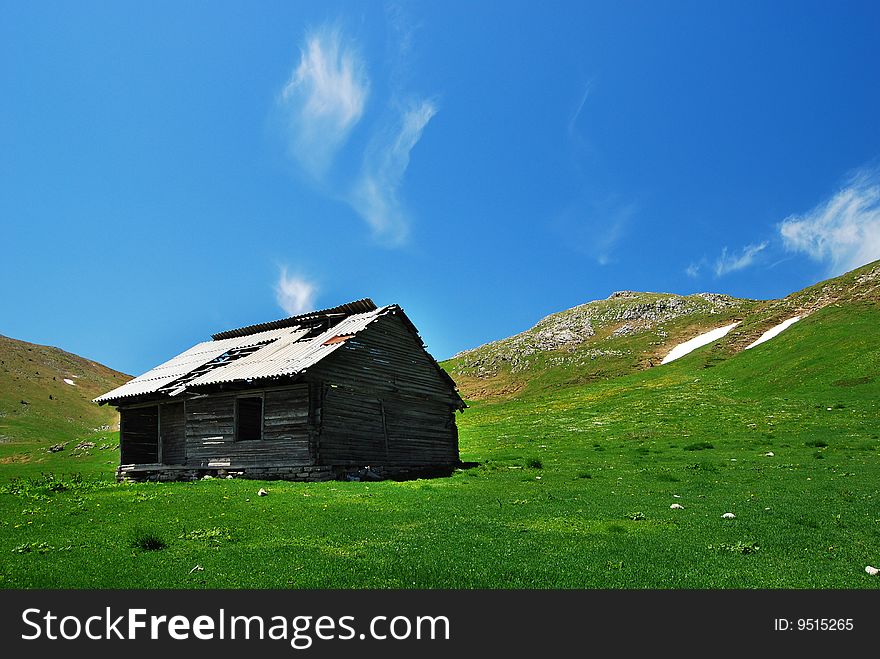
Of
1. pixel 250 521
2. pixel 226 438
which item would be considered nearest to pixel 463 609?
pixel 250 521

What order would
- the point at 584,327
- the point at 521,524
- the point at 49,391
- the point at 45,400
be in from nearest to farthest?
1. the point at 521,524
2. the point at 45,400
3. the point at 49,391
4. the point at 584,327

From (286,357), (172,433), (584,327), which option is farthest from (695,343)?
(172,433)

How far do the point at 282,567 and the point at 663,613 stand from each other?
6328 millimetres

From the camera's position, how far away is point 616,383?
78250 mm

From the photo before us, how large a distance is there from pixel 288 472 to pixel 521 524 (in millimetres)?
16199

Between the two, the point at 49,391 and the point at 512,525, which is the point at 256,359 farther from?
the point at 49,391

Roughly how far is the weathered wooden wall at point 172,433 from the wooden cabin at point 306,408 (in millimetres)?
62

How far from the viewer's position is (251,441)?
93.8 feet

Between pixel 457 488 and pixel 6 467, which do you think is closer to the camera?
pixel 457 488

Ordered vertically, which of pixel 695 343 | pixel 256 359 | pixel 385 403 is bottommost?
pixel 385 403

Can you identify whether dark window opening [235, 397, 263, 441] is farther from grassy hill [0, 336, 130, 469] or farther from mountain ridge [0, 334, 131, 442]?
mountain ridge [0, 334, 131, 442]

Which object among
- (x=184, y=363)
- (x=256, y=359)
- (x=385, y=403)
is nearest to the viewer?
(x=385, y=403)

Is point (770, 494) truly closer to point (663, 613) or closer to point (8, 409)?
point (663, 613)

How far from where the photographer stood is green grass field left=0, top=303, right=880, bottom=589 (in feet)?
30.5
